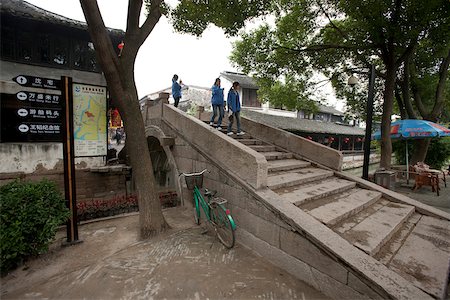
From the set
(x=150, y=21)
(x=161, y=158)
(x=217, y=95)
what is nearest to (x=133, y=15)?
(x=150, y=21)

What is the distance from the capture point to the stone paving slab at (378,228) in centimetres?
343

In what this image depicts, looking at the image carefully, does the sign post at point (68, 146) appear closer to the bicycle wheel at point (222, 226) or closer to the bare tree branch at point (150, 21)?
the bare tree branch at point (150, 21)

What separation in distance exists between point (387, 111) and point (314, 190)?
6.53 m

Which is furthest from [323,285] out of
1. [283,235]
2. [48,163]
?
[48,163]

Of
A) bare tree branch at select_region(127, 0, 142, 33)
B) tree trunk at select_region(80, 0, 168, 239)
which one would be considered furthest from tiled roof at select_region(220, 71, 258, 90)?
tree trunk at select_region(80, 0, 168, 239)

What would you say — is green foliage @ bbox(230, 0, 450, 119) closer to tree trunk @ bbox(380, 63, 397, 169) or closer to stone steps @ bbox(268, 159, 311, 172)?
tree trunk @ bbox(380, 63, 397, 169)

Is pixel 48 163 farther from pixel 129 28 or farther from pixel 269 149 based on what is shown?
pixel 269 149

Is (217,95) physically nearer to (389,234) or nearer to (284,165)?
(284,165)

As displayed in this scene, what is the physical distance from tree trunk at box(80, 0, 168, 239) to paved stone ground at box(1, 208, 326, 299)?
2.13 feet

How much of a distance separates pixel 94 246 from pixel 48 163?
459 centimetres

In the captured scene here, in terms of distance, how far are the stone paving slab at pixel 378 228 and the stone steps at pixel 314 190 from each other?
91 cm

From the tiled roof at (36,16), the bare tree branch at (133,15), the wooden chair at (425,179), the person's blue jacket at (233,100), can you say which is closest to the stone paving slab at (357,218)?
the person's blue jacket at (233,100)

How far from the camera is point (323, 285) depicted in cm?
311

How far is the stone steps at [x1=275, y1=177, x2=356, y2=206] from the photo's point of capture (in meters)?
4.48
